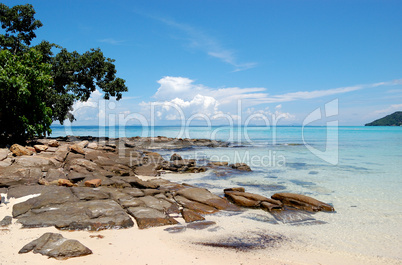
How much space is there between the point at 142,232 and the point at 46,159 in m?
8.31

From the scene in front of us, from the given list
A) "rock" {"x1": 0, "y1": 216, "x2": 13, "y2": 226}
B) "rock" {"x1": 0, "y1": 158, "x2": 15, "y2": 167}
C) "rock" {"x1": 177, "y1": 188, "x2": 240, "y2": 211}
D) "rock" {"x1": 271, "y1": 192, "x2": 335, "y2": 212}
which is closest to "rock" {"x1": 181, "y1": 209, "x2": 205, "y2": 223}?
"rock" {"x1": 177, "y1": 188, "x2": 240, "y2": 211}

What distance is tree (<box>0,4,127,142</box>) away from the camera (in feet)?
46.0

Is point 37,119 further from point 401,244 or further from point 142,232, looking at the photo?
point 401,244

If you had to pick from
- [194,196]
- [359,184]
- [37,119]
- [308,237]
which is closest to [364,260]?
[308,237]

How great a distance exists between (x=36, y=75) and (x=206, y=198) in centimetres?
1240

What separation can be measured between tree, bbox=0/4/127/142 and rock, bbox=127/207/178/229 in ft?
34.2

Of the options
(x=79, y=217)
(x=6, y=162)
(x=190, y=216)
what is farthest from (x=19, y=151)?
(x=190, y=216)

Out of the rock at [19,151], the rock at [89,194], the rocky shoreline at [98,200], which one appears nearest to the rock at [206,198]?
the rocky shoreline at [98,200]

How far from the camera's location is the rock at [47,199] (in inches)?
290

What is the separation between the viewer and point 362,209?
9594mm

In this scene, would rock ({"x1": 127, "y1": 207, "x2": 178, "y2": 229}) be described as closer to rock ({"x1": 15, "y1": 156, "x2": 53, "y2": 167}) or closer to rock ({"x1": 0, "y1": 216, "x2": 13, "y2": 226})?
rock ({"x1": 0, "y1": 216, "x2": 13, "y2": 226})

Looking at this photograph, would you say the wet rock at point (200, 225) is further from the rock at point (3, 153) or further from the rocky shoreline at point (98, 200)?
the rock at point (3, 153)

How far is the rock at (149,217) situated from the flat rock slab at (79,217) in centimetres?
27

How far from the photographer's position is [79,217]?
692cm
